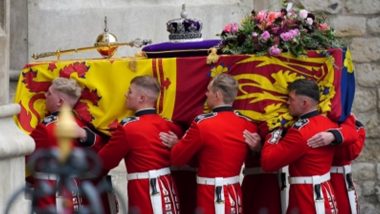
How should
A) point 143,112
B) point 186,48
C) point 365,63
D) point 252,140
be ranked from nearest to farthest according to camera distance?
point 252,140
point 143,112
point 186,48
point 365,63

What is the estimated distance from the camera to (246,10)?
34.3ft

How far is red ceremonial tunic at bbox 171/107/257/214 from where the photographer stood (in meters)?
7.80

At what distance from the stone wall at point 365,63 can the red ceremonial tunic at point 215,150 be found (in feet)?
9.07

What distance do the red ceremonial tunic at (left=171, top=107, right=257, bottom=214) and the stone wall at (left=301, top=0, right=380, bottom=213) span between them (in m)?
2.77

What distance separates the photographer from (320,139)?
310 inches

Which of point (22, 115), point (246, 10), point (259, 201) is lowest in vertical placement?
point (259, 201)

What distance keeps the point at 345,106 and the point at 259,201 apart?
823mm

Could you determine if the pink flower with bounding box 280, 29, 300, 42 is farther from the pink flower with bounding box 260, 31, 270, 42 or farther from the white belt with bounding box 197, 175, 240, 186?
the white belt with bounding box 197, 175, 240, 186

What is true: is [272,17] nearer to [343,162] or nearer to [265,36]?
[265,36]

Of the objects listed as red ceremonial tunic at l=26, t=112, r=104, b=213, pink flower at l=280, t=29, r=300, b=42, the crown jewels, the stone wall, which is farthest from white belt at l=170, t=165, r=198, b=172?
the stone wall

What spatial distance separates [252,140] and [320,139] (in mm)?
399

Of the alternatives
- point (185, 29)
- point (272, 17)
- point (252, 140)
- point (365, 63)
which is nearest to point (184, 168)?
point (252, 140)

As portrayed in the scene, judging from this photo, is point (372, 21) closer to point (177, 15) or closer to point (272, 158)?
point (177, 15)

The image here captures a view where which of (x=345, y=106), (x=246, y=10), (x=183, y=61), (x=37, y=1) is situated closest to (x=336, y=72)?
(x=345, y=106)
